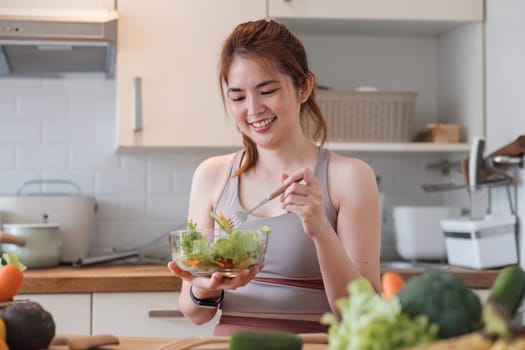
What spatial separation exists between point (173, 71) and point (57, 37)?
15.8 inches

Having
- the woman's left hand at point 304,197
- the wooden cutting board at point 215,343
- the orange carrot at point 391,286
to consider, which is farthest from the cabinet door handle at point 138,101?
the orange carrot at point 391,286

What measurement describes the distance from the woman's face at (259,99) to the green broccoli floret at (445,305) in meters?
0.77

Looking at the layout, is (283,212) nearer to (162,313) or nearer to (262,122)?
(262,122)

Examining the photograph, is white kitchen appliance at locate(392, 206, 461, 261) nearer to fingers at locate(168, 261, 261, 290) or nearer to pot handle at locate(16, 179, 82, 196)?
pot handle at locate(16, 179, 82, 196)

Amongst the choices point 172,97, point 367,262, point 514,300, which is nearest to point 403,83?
point 172,97

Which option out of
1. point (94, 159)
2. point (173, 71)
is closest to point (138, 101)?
point (173, 71)

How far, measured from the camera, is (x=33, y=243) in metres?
2.62

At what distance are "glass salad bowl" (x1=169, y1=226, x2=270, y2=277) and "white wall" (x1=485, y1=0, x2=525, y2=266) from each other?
1.48m

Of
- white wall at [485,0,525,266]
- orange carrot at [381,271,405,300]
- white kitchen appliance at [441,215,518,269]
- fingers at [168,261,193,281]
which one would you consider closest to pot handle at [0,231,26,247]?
fingers at [168,261,193,281]

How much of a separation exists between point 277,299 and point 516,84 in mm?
1352

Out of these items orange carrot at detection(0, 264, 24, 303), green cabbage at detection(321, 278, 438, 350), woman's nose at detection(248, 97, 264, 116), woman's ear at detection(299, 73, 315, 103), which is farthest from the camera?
woman's ear at detection(299, 73, 315, 103)

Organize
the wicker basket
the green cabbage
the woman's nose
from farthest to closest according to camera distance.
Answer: the wicker basket → the woman's nose → the green cabbage

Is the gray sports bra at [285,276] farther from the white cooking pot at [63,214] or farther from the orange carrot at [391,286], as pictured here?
the white cooking pot at [63,214]

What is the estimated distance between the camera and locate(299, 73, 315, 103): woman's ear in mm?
1743
